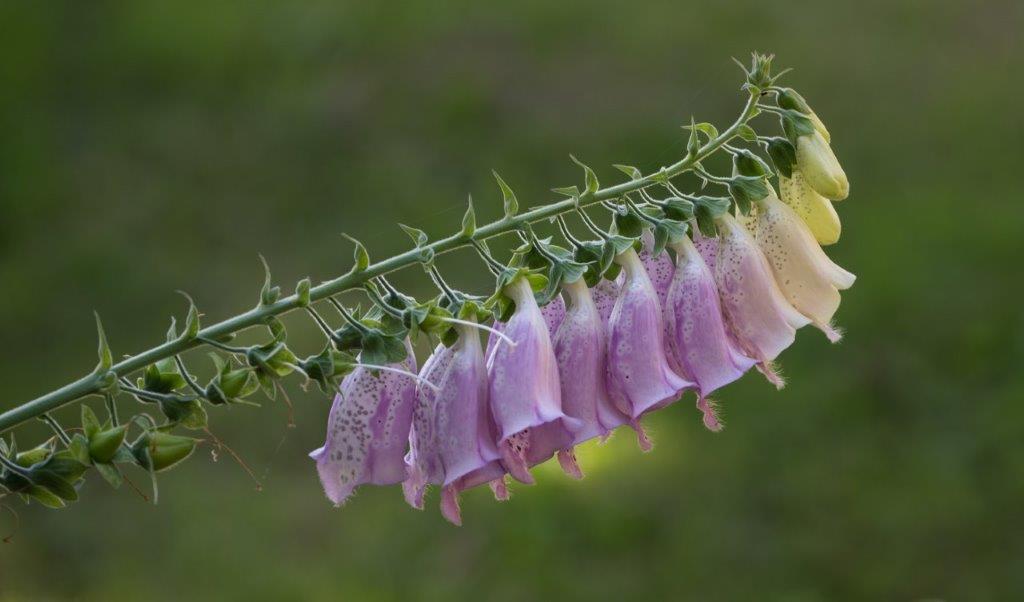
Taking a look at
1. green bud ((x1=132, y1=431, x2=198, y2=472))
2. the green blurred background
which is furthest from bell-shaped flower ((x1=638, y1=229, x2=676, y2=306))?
the green blurred background

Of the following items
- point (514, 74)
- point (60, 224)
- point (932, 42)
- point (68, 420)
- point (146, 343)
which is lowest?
point (68, 420)

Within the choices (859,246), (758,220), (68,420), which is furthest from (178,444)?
(859,246)

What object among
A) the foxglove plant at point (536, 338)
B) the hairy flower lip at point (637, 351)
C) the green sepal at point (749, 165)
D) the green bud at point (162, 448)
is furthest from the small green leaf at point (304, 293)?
the green sepal at point (749, 165)

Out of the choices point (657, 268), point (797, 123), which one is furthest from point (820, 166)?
point (657, 268)

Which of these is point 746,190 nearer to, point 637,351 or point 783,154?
point 783,154

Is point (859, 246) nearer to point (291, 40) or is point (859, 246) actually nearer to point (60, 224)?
point (291, 40)
